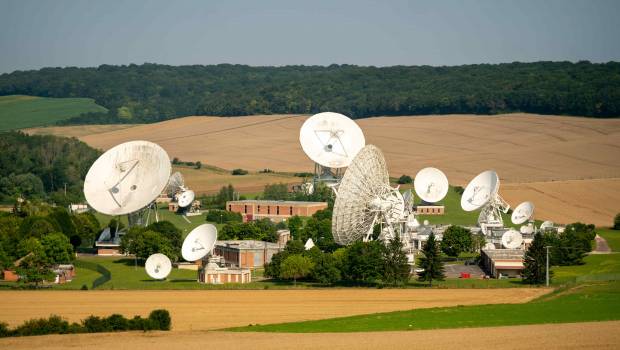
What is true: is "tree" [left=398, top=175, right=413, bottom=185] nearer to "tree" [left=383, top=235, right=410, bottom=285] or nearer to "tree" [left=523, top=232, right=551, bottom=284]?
"tree" [left=523, top=232, right=551, bottom=284]

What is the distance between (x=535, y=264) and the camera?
95750mm

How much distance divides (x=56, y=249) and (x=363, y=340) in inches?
1826

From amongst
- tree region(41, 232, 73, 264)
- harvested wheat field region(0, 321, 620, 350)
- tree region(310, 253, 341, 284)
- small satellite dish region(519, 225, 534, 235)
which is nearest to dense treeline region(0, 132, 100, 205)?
tree region(41, 232, 73, 264)

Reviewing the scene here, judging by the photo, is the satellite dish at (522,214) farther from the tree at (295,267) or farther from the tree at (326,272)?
the tree at (295,267)

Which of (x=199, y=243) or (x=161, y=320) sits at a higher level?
(x=199, y=243)

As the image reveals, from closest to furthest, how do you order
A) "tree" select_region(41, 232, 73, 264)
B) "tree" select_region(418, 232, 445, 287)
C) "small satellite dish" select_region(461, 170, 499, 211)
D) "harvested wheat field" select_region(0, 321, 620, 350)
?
"harvested wheat field" select_region(0, 321, 620, 350) < "tree" select_region(418, 232, 445, 287) < "tree" select_region(41, 232, 73, 264) < "small satellite dish" select_region(461, 170, 499, 211)

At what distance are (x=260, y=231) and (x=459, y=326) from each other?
5382cm

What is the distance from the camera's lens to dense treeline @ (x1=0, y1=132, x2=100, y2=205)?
549 feet

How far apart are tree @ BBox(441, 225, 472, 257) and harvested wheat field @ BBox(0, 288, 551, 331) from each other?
2304cm

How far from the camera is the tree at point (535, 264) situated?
95.3 m

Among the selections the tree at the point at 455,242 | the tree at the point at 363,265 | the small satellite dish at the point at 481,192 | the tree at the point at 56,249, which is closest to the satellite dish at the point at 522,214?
the small satellite dish at the point at 481,192

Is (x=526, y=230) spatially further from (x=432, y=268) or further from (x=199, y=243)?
(x=199, y=243)

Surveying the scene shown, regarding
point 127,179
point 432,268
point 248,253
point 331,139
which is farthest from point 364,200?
point 331,139

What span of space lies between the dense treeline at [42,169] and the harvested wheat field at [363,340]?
9254cm
